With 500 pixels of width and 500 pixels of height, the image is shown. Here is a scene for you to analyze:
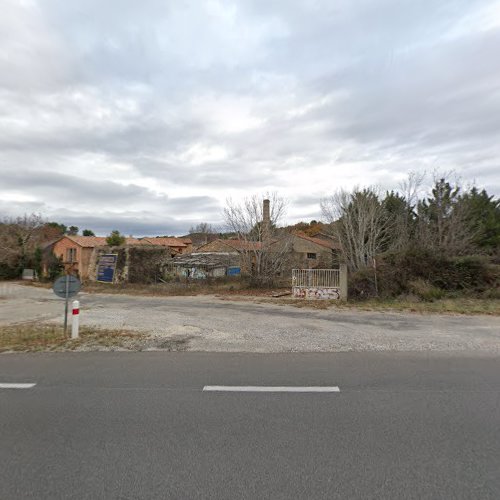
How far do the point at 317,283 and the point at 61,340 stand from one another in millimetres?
11298

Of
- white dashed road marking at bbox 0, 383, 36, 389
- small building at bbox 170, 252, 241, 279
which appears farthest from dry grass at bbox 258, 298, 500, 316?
white dashed road marking at bbox 0, 383, 36, 389

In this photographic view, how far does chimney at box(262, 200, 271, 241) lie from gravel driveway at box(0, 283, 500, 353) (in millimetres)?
7530

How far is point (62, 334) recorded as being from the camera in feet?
27.5

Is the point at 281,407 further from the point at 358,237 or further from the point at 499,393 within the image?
the point at 358,237

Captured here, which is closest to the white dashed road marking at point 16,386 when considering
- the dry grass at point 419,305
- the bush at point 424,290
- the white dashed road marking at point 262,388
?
the white dashed road marking at point 262,388

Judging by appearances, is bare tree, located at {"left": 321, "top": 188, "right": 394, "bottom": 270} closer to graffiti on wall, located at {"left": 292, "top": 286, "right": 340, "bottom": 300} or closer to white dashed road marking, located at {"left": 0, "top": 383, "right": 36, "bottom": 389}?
graffiti on wall, located at {"left": 292, "top": 286, "right": 340, "bottom": 300}

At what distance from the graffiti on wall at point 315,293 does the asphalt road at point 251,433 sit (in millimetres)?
9977

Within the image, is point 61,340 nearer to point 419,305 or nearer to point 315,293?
point 315,293

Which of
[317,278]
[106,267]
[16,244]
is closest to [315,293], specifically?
[317,278]

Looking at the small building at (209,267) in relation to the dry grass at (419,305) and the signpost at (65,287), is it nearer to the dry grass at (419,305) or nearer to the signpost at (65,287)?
the dry grass at (419,305)

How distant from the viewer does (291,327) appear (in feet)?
31.4

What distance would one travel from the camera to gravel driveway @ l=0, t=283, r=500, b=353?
7.35 m

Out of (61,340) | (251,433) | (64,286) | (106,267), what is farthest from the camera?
(106,267)

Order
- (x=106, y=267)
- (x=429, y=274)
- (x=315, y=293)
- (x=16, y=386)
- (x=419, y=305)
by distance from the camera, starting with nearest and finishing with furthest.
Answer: (x=16, y=386), (x=419, y=305), (x=429, y=274), (x=315, y=293), (x=106, y=267)
